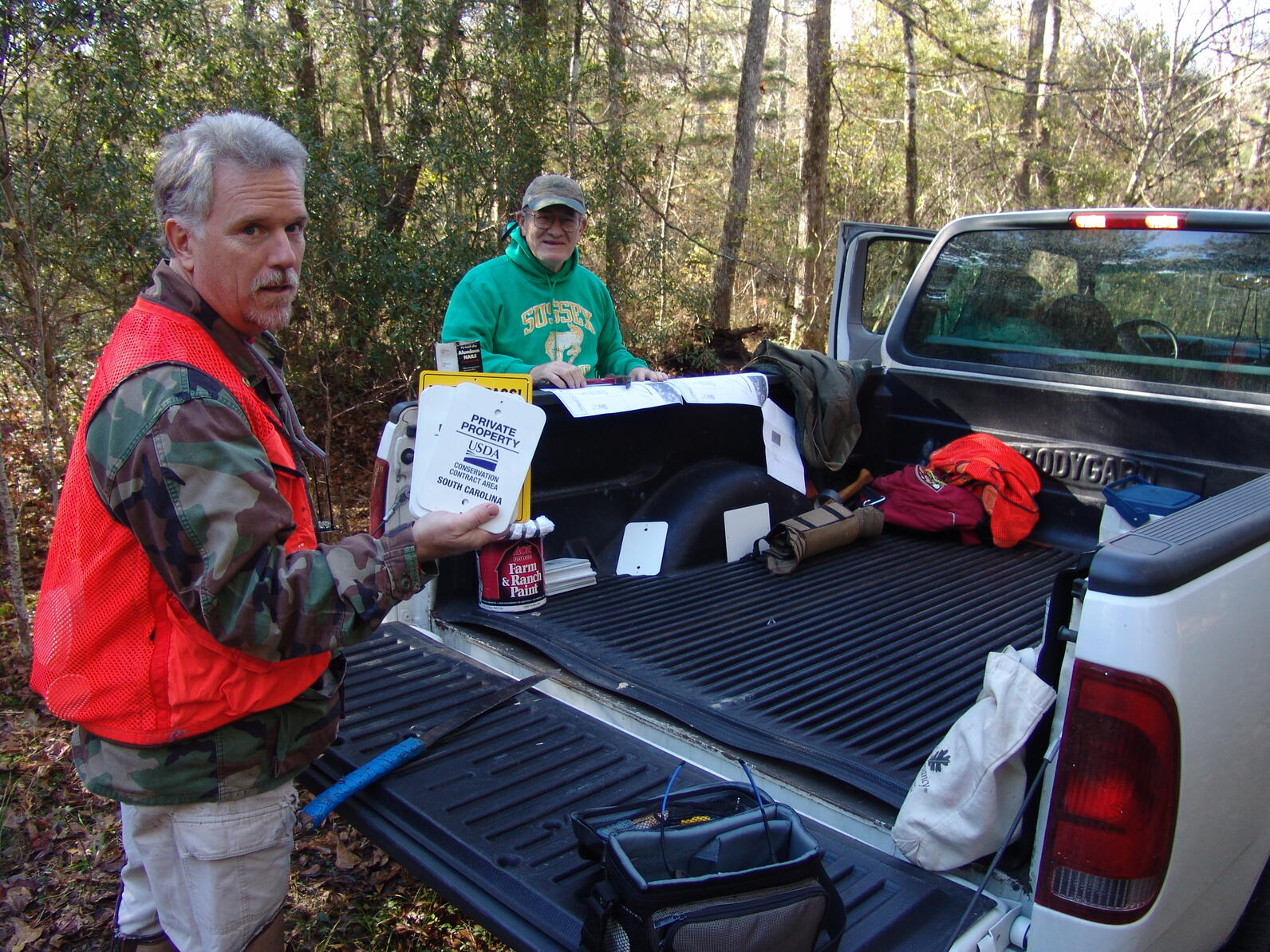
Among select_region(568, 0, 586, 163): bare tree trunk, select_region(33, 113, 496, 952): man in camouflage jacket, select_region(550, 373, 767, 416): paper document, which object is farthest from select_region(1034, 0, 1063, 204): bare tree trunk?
select_region(33, 113, 496, 952): man in camouflage jacket

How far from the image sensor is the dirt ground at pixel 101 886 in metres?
2.91

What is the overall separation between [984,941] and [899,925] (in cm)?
14

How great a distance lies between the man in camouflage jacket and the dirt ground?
1100 mm

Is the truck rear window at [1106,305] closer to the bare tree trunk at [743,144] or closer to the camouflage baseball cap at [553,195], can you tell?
the camouflage baseball cap at [553,195]

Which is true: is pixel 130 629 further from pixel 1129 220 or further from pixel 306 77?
pixel 306 77

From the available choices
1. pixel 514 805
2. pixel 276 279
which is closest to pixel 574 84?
pixel 276 279

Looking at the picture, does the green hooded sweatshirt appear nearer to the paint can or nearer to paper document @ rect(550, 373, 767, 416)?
paper document @ rect(550, 373, 767, 416)

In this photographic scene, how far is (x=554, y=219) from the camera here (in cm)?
400

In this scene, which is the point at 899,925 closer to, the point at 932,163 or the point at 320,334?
the point at 320,334

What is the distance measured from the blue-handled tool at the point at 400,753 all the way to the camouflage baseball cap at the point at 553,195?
218 centimetres

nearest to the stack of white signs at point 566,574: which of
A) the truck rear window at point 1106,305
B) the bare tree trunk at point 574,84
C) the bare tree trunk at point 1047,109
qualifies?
the truck rear window at point 1106,305

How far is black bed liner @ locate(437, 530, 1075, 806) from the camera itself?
89.2 inches

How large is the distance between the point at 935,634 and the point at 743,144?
482 inches

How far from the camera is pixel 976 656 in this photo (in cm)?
273
